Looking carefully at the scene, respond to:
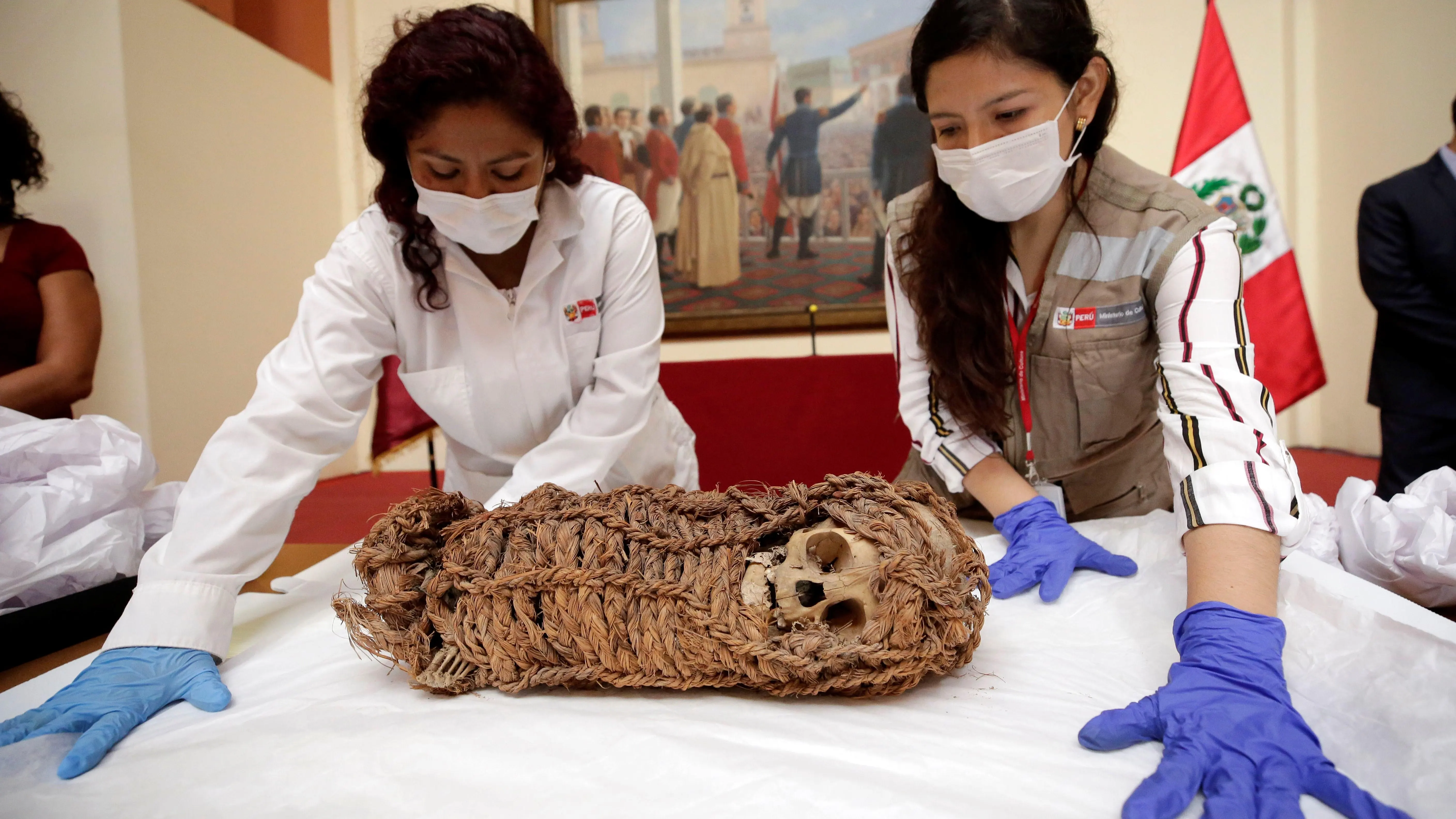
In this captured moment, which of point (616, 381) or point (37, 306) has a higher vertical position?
point (37, 306)

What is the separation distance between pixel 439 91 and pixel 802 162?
2.59 meters

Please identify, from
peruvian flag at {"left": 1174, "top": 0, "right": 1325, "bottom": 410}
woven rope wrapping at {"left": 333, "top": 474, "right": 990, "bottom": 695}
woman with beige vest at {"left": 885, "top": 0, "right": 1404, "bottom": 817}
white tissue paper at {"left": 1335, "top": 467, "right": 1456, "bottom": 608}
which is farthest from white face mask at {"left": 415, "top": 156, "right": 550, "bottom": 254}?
peruvian flag at {"left": 1174, "top": 0, "right": 1325, "bottom": 410}

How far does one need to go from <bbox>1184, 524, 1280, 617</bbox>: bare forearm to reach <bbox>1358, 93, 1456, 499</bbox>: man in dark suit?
189cm

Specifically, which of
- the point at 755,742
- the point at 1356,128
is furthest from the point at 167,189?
the point at 1356,128

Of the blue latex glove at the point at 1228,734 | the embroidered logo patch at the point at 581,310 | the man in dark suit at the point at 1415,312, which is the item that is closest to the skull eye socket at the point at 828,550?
the blue latex glove at the point at 1228,734

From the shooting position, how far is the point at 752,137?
11.6ft

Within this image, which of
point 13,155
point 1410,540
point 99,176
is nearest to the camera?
point 1410,540

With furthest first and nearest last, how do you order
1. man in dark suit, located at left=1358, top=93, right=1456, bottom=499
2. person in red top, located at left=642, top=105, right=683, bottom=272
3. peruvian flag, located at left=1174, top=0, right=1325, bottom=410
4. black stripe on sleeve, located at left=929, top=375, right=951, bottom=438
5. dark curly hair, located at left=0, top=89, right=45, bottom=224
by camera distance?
person in red top, located at left=642, top=105, right=683, bottom=272, peruvian flag, located at left=1174, top=0, right=1325, bottom=410, man in dark suit, located at left=1358, top=93, right=1456, bottom=499, dark curly hair, located at left=0, top=89, right=45, bottom=224, black stripe on sleeve, located at left=929, top=375, right=951, bottom=438

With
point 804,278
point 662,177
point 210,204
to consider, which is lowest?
point 804,278

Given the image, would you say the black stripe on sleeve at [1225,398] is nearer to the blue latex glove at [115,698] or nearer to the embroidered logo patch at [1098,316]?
the embroidered logo patch at [1098,316]

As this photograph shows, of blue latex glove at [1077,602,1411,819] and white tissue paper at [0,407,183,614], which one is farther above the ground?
white tissue paper at [0,407,183,614]

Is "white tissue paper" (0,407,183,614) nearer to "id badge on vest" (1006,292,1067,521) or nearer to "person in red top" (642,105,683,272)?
"id badge on vest" (1006,292,1067,521)

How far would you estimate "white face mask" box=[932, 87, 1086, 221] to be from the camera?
114 cm

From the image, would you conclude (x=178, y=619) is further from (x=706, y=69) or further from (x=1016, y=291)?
(x=706, y=69)
